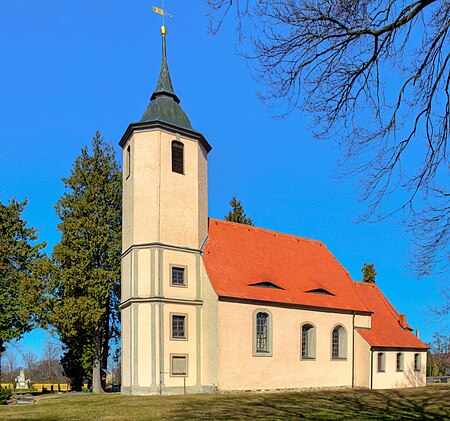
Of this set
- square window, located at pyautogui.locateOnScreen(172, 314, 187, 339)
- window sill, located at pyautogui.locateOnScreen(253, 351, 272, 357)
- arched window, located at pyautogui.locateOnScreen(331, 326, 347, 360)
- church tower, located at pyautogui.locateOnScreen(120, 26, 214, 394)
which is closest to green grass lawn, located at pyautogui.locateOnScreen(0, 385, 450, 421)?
church tower, located at pyautogui.locateOnScreen(120, 26, 214, 394)

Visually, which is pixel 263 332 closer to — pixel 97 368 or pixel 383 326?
pixel 383 326

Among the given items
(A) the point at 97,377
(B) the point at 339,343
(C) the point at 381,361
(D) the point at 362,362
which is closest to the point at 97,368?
(A) the point at 97,377

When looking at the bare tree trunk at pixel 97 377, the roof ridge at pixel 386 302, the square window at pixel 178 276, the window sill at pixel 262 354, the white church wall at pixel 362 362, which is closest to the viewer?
the window sill at pixel 262 354

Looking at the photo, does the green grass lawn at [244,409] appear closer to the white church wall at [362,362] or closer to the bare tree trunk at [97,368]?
the white church wall at [362,362]

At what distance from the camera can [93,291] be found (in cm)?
2855

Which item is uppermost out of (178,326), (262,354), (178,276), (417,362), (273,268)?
(273,268)

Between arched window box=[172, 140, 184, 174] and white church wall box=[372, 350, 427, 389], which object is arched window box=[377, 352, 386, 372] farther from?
arched window box=[172, 140, 184, 174]

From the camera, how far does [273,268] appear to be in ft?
92.4

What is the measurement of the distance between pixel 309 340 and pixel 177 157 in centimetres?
1321

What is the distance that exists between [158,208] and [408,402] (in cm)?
1492

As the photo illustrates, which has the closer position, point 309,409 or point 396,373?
point 309,409

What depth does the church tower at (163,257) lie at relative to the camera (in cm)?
2348

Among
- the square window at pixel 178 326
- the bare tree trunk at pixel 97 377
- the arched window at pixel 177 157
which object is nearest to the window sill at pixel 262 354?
the square window at pixel 178 326

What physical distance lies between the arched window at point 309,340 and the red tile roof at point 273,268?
151 cm
